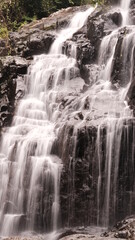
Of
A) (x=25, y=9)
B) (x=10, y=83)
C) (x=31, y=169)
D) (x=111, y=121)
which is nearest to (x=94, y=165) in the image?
(x=111, y=121)

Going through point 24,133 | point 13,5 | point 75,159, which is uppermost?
point 13,5

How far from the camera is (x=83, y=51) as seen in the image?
19391mm

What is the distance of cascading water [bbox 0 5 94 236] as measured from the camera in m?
12.8

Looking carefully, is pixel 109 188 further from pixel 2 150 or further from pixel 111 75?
pixel 111 75

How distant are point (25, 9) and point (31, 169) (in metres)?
17.5

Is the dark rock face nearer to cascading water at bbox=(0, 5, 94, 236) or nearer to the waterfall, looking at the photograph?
cascading water at bbox=(0, 5, 94, 236)

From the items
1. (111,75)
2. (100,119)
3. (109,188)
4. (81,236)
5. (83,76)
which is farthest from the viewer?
(83,76)

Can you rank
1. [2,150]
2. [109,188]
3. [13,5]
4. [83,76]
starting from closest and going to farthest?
[109,188]
[2,150]
[83,76]
[13,5]

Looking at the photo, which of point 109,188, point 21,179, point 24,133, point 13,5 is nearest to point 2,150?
point 24,133

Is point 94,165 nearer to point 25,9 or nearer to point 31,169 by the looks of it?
point 31,169

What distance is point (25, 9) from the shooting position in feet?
91.1

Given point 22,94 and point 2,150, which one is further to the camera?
point 22,94

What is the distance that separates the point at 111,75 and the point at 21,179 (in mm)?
6743

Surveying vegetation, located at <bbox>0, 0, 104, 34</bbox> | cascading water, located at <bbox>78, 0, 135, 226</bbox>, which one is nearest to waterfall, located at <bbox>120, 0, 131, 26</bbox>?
cascading water, located at <bbox>78, 0, 135, 226</bbox>
